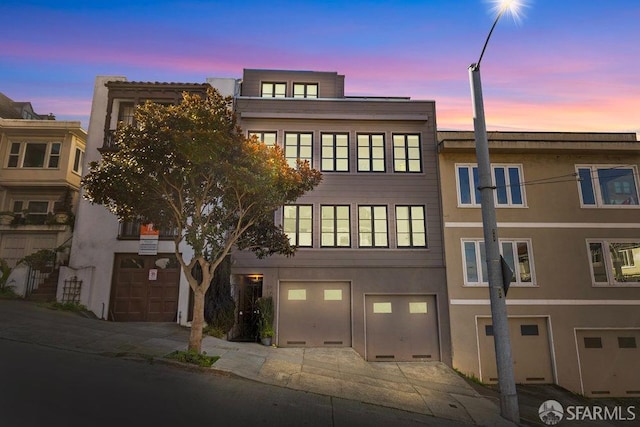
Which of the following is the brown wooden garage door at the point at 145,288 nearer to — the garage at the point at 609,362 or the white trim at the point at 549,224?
the white trim at the point at 549,224

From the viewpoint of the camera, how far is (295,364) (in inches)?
477

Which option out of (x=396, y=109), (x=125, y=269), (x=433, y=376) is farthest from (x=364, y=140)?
(x=125, y=269)

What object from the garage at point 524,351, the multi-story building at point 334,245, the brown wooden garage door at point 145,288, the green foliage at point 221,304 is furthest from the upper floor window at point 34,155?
the garage at point 524,351

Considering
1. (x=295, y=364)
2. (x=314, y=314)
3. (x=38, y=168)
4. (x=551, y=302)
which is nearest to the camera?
(x=295, y=364)

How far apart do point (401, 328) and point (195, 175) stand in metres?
9.74

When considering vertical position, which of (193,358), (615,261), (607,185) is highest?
(607,185)

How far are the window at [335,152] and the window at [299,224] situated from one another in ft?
6.60

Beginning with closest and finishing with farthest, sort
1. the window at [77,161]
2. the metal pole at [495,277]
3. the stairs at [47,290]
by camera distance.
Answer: the metal pole at [495,277], the stairs at [47,290], the window at [77,161]

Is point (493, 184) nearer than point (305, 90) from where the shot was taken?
Yes

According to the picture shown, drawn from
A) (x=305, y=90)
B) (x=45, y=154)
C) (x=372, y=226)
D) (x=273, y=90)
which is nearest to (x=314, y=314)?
(x=372, y=226)

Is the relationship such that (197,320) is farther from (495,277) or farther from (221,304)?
(495,277)

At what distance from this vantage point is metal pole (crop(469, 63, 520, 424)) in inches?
338

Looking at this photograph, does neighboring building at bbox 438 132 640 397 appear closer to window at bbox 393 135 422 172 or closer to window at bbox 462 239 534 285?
window at bbox 462 239 534 285

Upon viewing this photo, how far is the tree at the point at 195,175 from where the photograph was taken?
33.5ft
